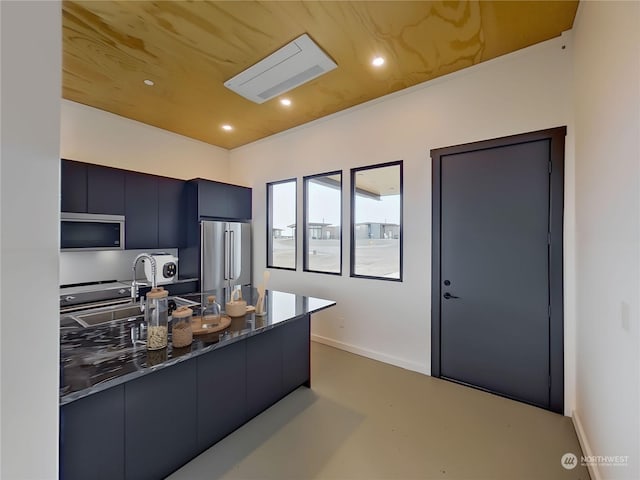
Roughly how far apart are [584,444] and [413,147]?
280cm

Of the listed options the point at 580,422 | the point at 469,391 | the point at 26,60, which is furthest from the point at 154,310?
the point at 580,422

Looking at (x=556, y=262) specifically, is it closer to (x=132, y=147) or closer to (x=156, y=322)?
(x=156, y=322)

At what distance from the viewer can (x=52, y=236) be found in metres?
0.80

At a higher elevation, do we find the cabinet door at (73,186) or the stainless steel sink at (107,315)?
the cabinet door at (73,186)

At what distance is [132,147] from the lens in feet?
12.7

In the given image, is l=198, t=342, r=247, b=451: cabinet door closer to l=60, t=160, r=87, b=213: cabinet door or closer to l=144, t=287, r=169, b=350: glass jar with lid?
l=144, t=287, r=169, b=350: glass jar with lid

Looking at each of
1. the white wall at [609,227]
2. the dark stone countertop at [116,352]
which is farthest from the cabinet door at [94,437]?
the white wall at [609,227]

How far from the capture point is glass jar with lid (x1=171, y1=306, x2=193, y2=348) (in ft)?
4.92

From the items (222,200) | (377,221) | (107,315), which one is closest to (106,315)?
(107,315)

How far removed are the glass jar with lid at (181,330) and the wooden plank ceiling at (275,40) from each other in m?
2.13

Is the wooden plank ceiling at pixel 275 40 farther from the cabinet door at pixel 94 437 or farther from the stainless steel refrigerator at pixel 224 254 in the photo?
the cabinet door at pixel 94 437

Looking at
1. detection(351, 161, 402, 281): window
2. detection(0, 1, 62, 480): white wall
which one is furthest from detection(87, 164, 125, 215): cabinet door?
detection(0, 1, 62, 480): white wall

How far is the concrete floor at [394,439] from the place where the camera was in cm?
174

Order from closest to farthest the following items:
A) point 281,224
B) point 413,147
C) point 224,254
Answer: point 413,147 → point 224,254 → point 281,224
